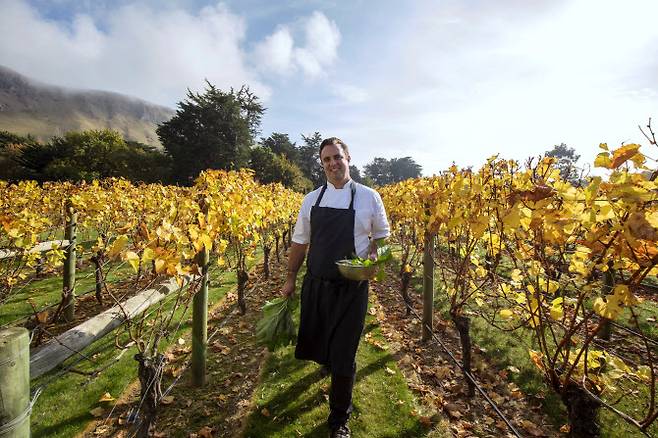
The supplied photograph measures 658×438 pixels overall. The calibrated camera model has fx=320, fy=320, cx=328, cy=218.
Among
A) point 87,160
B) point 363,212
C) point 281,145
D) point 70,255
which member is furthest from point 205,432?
point 281,145

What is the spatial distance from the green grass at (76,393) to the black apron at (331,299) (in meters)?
1.36

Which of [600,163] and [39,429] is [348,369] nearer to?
[600,163]

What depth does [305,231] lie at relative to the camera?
3.03m

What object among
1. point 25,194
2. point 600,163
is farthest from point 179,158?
point 600,163

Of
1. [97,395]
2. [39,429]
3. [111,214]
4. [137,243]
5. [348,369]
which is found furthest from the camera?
[111,214]

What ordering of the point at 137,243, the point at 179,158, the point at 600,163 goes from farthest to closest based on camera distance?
the point at 179,158 < the point at 137,243 < the point at 600,163

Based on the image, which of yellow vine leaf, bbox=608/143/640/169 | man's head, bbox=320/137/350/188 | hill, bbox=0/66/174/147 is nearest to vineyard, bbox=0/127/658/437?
yellow vine leaf, bbox=608/143/640/169

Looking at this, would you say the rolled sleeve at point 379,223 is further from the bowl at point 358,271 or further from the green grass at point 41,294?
the green grass at point 41,294

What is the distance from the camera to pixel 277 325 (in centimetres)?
292

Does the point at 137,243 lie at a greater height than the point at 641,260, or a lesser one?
lesser

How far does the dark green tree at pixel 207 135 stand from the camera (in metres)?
32.0

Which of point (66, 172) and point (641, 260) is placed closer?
point (641, 260)

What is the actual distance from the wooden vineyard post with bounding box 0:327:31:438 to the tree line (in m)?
26.4

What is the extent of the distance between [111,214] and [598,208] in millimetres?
7811
